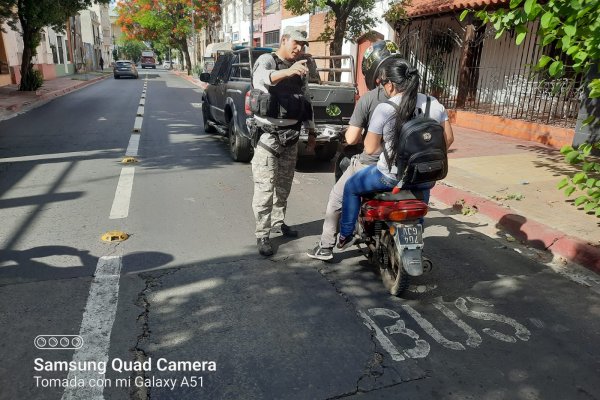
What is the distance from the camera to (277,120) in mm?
A: 4113

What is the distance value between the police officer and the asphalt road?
1.76 ft

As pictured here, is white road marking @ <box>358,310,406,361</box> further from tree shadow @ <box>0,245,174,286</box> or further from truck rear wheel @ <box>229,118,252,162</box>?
truck rear wheel @ <box>229,118,252,162</box>

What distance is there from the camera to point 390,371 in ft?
8.89

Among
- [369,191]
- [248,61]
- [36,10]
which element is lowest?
[369,191]

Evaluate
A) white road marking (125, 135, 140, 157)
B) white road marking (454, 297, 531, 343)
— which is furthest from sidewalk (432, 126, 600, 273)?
white road marking (125, 135, 140, 157)

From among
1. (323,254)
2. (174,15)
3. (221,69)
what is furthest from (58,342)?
(174,15)

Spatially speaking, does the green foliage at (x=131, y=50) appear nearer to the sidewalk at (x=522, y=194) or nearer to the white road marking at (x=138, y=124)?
the white road marking at (x=138, y=124)

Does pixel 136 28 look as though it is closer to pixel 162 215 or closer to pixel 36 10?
pixel 36 10

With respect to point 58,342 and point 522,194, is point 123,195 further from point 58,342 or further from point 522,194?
point 522,194

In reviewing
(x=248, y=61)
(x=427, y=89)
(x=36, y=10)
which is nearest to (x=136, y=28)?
(x=36, y=10)

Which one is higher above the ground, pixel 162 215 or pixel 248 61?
pixel 248 61

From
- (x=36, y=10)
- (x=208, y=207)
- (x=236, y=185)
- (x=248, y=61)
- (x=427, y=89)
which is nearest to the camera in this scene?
(x=208, y=207)

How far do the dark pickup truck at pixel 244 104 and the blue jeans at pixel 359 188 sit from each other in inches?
126

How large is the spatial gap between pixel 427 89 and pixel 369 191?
11910 mm
